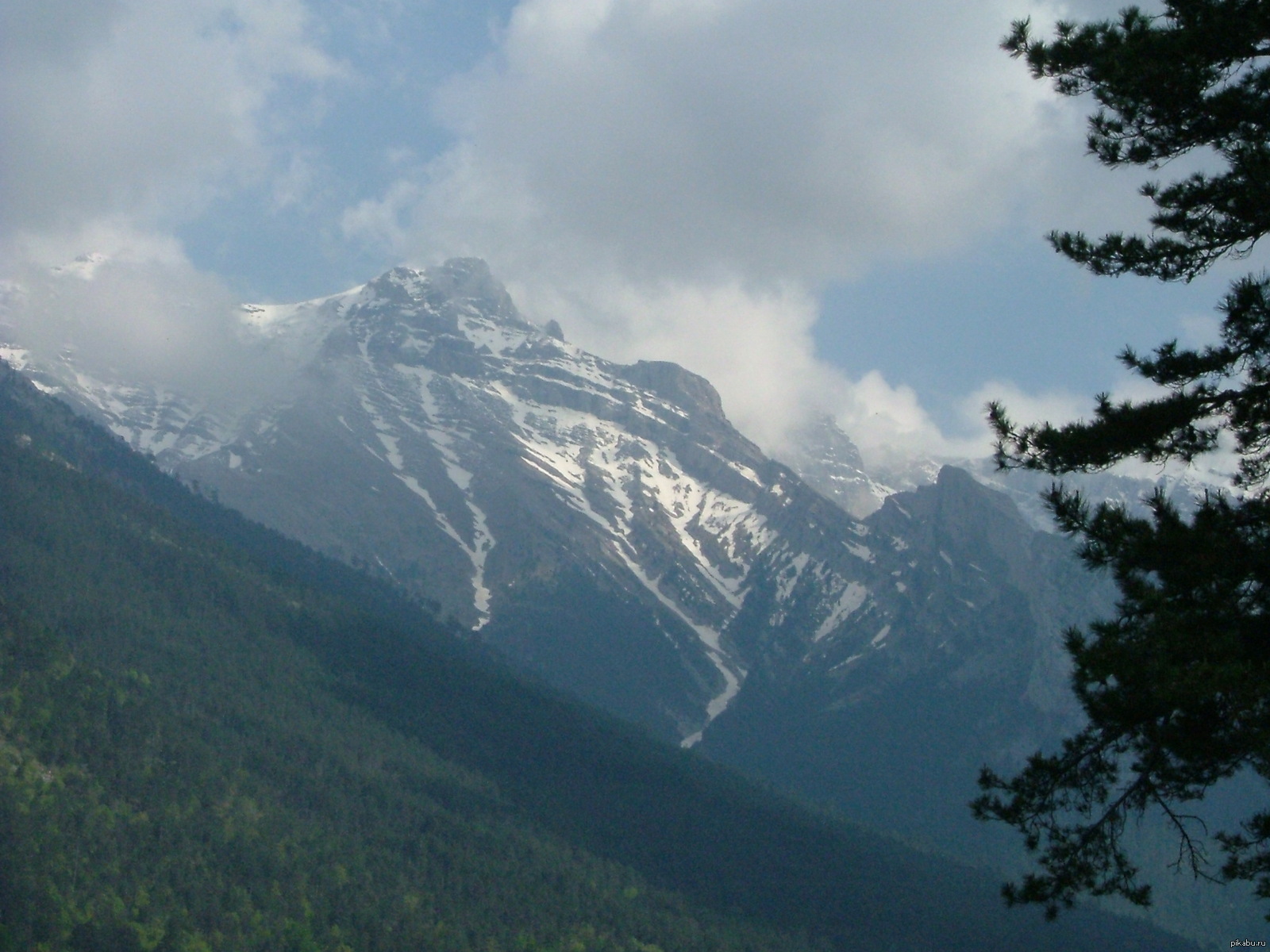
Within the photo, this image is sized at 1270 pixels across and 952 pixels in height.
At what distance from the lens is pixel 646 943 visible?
7362 inches

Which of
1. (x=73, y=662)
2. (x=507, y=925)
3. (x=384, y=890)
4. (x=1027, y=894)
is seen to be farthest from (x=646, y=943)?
(x=1027, y=894)

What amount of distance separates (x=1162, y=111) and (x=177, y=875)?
15605 centimetres

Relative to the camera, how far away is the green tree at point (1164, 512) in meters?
24.2

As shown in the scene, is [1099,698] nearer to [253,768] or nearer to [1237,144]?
[1237,144]

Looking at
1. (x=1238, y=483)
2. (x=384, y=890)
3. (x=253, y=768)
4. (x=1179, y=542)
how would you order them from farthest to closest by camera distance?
(x=253, y=768) → (x=384, y=890) → (x=1238, y=483) → (x=1179, y=542)

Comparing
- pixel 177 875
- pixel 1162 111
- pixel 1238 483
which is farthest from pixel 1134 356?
pixel 177 875

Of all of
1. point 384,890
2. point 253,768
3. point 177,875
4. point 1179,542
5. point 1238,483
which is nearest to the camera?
point 1179,542

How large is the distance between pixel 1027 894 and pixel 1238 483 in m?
8.38

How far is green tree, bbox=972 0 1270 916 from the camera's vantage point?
24234 mm

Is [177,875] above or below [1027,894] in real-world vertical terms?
below

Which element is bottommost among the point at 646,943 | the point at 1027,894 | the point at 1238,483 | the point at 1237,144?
the point at 646,943

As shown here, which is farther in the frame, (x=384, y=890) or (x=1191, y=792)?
(x=384, y=890)

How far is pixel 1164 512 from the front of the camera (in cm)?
2492

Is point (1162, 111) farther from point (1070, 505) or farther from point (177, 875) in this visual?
point (177, 875)
